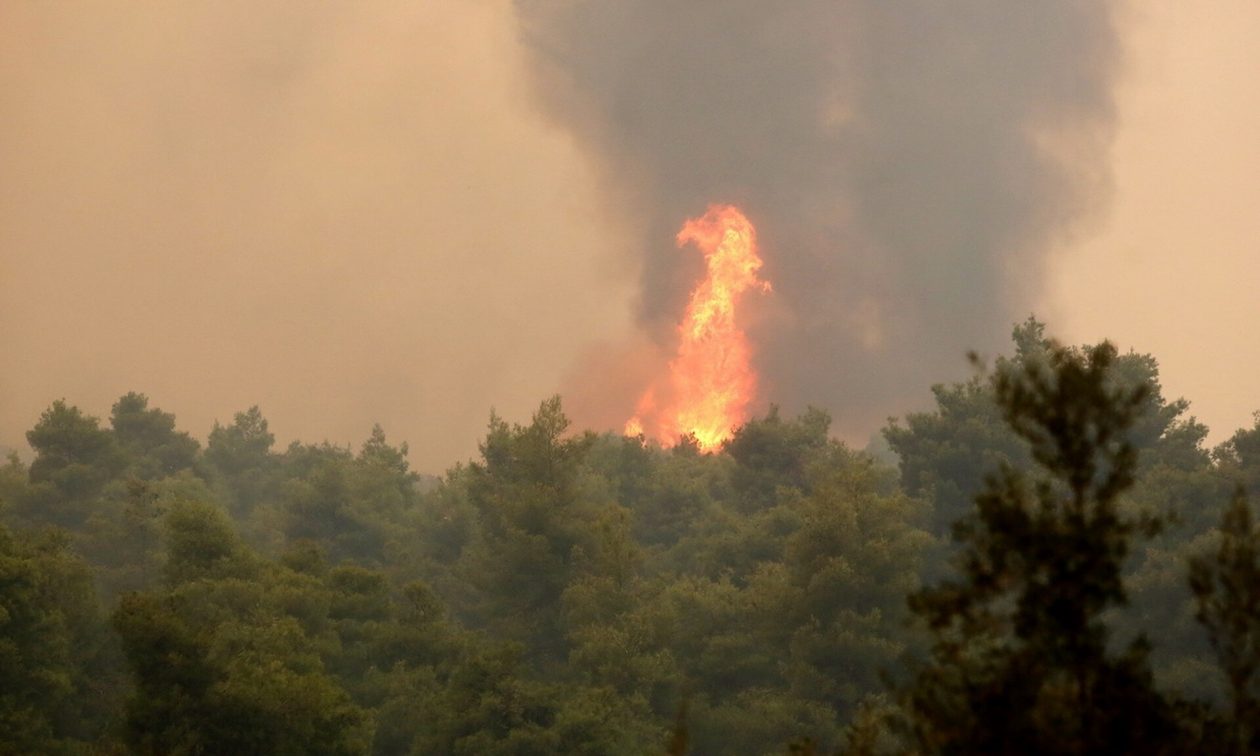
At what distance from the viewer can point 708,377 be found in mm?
112938

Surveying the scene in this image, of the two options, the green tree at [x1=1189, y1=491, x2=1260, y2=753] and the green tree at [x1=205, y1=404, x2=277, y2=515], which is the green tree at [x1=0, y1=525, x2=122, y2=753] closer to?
the green tree at [x1=1189, y1=491, x2=1260, y2=753]

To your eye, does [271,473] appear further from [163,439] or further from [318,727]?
[318,727]

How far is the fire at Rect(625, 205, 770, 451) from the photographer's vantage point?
109625 millimetres

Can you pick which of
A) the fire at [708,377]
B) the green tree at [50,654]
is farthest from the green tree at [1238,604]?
the fire at [708,377]

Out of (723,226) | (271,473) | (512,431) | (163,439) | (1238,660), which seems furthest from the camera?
(723,226)

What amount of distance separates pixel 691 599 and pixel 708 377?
197 feet

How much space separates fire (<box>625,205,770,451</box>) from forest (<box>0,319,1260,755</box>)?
26.6m

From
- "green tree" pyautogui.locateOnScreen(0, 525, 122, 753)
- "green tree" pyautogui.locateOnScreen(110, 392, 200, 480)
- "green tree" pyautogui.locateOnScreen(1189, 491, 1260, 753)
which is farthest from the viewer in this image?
"green tree" pyautogui.locateOnScreen(110, 392, 200, 480)

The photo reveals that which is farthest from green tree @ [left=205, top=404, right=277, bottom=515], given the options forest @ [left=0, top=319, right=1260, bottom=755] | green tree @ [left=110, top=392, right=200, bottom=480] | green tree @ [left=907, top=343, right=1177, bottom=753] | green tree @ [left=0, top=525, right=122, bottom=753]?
green tree @ [left=907, top=343, right=1177, bottom=753]

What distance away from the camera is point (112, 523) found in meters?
68.1

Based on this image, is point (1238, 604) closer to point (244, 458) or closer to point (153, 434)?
point (153, 434)

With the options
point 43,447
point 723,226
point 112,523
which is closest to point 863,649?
point 112,523

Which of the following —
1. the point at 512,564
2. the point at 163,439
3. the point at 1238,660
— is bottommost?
the point at 1238,660

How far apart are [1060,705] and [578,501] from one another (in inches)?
1916
